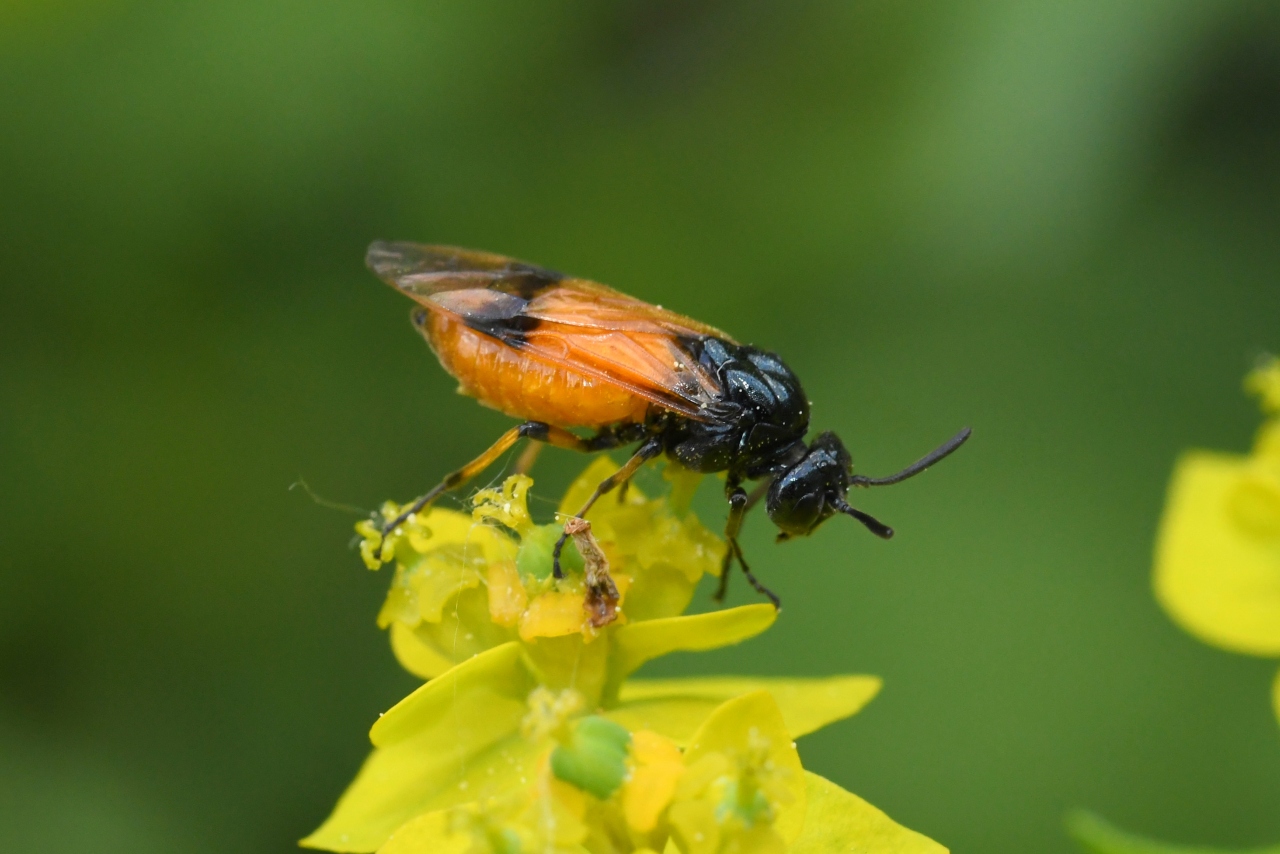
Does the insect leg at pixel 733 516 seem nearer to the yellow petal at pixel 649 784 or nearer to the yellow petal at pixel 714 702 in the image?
the yellow petal at pixel 714 702

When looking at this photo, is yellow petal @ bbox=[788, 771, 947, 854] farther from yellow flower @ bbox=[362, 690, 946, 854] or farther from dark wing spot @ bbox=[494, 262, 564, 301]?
dark wing spot @ bbox=[494, 262, 564, 301]

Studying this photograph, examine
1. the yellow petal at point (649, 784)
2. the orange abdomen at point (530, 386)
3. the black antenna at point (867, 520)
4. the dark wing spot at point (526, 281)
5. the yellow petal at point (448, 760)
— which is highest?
the dark wing spot at point (526, 281)

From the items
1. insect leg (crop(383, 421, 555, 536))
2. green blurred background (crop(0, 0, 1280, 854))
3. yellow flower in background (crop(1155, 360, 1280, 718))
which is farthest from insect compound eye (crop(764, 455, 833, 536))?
green blurred background (crop(0, 0, 1280, 854))

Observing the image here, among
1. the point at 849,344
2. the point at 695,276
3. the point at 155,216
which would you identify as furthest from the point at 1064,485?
the point at 155,216

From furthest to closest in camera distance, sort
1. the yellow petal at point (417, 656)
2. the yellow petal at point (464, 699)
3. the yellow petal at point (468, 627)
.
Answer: the yellow petal at point (417, 656) < the yellow petal at point (468, 627) < the yellow petal at point (464, 699)

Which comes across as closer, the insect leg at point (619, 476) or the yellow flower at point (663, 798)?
the yellow flower at point (663, 798)

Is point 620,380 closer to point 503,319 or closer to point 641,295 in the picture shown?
point 503,319

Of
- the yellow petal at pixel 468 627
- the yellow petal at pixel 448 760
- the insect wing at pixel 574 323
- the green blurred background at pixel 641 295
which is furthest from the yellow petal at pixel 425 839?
the green blurred background at pixel 641 295
